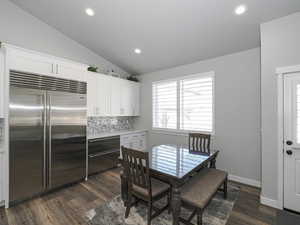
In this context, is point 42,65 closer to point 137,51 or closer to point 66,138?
point 66,138

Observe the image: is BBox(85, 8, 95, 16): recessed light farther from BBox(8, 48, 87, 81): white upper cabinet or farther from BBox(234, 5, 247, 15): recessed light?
BBox(234, 5, 247, 15): recessed light

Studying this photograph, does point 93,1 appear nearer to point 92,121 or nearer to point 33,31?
point 33,31

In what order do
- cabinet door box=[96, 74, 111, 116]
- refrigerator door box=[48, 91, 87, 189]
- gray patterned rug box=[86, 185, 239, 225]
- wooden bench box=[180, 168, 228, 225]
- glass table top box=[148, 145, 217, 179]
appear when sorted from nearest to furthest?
wooden bench box=[180, 168, 228, 225] → glass table top box=[148, 145, 217, 179] → gray patterned rug box=[86, 185, 239, 225] → refrigerator door box=[48, 91, 87, 189] → cabinet door box=[96, 74, 111, 116]

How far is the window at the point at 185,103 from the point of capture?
3.48m

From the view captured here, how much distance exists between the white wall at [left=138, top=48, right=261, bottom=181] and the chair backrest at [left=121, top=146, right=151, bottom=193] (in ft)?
7.33

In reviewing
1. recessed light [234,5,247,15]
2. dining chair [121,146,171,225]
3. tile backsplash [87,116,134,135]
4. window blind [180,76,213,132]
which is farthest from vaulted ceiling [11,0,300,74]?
dining chair [121,146,171,225]

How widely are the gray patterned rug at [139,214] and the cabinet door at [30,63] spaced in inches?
97.5

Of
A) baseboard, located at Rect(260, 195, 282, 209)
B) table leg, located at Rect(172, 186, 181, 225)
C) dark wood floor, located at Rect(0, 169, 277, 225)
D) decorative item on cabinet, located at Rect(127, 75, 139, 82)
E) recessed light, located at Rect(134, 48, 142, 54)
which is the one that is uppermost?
recessed light, located at Rect(134, 48, 142, 54)

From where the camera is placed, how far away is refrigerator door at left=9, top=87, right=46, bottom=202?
2.25 meters

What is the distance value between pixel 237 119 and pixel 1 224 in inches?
167

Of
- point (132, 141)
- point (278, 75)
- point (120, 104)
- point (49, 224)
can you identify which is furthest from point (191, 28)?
point (49, 224)

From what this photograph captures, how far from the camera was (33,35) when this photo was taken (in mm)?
3059

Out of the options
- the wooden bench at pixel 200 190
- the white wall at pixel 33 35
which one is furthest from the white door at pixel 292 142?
the white wall at pixel 33 35

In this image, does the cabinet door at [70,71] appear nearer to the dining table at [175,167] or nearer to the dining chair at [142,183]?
the dining chair at [142,183]
